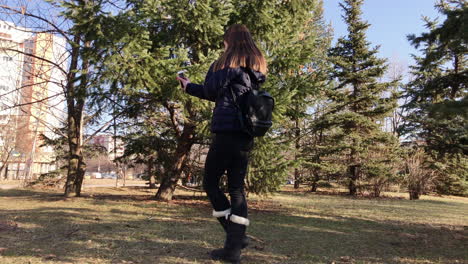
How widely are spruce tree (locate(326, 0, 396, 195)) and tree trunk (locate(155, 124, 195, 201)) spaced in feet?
34.7

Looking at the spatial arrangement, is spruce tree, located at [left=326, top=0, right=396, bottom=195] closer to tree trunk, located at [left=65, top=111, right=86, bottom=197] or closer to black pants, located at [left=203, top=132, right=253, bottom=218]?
tree trunk, located at [left=65, top=111, right=86, bottom=197]

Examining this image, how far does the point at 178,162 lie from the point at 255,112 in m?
5.63

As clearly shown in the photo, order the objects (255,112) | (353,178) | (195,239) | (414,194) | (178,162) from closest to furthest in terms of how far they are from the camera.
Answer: (255,112) < (195,239) < (178,162) < (414,194) < (353,178)

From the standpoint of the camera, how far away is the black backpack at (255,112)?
242cm

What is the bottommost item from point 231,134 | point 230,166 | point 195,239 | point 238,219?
point 195,239

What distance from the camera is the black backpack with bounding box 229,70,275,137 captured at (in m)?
2.42

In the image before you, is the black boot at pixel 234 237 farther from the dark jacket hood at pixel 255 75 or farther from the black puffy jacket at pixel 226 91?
the dark jacket hood at pixel 255 75

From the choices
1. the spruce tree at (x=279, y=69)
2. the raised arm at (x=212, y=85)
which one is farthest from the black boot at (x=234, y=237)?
the spruce tree at (x=279, y=69)

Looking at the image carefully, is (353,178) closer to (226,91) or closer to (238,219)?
(238,219)

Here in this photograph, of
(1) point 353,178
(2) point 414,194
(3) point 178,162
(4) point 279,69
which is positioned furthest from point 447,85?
(1) point 353,178

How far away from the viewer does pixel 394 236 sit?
14.3 ft

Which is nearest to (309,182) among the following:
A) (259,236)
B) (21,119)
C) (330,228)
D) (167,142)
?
(167,142)

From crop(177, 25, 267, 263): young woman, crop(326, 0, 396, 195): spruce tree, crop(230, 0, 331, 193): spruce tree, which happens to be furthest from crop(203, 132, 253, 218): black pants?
crop(326, 0, 396, 195): spruce tree

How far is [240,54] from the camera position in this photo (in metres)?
2.64
